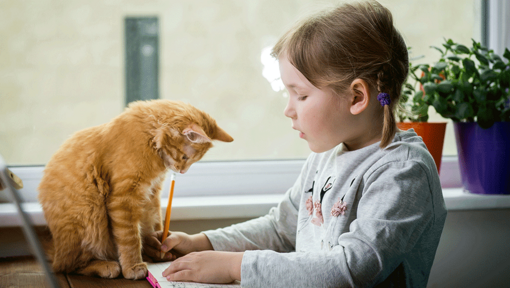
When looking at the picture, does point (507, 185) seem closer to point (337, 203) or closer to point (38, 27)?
point (337, 203)

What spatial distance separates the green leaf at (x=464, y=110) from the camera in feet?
3.70

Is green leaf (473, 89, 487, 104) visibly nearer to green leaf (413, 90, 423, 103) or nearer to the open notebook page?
green leaf (413, 90, 423, 103)

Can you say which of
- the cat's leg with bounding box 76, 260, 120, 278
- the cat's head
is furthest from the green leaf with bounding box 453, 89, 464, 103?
the cat's leg with bounding box 76, 260, 120, 278

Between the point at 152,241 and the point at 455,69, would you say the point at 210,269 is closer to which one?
the point at 152,241

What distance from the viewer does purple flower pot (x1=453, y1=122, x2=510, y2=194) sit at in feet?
3.86

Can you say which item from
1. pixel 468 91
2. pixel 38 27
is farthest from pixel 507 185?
pixel 38 27

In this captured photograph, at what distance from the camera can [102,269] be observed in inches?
30.0

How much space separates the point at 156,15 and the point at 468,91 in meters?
0.93

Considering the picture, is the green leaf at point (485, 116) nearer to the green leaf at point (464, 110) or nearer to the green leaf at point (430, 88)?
the green leaf at point (464, 110)

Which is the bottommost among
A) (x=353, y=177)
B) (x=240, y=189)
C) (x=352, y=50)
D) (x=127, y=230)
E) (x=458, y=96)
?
(x=240, y=189)

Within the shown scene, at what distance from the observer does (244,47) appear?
4.21 ft

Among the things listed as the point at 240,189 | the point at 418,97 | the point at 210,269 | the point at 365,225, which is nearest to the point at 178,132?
the point at 210,269

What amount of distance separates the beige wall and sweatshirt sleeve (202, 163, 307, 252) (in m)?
0.38

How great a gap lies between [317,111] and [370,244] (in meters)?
0.26
